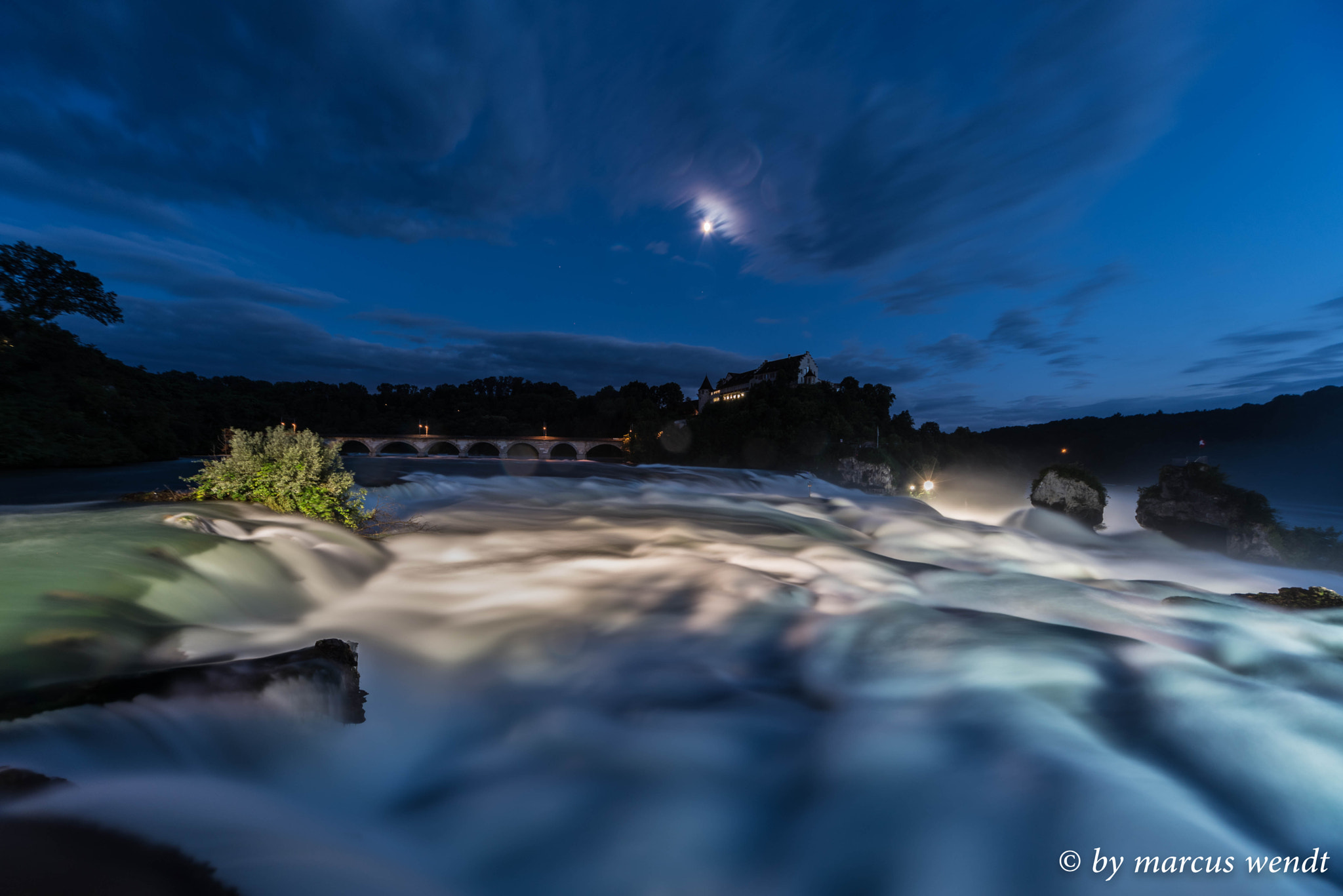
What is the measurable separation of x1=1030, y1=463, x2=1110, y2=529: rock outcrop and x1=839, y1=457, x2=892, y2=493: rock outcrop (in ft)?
65.9

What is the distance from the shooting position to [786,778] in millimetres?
3381

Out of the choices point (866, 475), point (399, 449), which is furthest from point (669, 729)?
point (399, 449)

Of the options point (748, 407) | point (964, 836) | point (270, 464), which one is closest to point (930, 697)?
point (964, 836)

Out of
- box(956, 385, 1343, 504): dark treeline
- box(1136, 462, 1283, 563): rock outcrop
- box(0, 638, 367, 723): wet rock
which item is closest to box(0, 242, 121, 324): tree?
box(0, 638, 367, 723): wet rock

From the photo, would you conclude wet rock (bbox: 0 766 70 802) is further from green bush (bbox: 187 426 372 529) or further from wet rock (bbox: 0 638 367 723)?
green bush (bbox: 187 426 372 529)

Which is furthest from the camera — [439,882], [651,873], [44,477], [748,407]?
[748,407]

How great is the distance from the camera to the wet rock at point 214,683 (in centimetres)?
280

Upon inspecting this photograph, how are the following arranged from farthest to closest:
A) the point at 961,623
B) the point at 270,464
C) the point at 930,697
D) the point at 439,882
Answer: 1. the point at 270,464
2. the point at 961,623
3. the point at 930,697
4. the point at 439,882

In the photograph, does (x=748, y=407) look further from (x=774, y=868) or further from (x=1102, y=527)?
(x=774, y=868)

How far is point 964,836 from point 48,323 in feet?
215

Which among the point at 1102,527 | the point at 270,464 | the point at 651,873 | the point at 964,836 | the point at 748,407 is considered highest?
the point at 748,407

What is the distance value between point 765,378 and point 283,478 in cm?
8560

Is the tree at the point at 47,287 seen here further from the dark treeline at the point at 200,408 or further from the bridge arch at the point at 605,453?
the bridge arch at the point at 605,453

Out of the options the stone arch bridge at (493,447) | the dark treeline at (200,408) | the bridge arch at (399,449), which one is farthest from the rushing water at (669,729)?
the bridge arch at (399,449)
